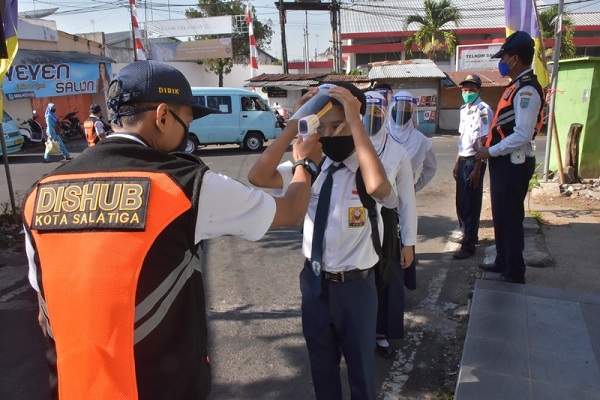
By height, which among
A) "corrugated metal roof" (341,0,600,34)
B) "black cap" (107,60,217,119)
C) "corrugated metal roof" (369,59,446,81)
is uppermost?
"corrugated metal roof" (341,0,600,34)

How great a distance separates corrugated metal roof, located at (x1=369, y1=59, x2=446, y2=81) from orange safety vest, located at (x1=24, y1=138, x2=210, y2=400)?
15761mm

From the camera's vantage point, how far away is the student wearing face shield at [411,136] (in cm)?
384

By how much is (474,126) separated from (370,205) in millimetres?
3256

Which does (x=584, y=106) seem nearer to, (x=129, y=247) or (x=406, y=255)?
(x=406, y=255)

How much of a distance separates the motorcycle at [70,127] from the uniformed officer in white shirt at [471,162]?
1666 centimetres

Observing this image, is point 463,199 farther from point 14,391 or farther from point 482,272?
point 14,391

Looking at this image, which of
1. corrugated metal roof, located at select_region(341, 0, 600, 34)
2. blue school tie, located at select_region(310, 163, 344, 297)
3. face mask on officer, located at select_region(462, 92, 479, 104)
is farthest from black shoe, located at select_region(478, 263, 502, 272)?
corrugated metal roof, located at select_region(341, 0, 600, 34)

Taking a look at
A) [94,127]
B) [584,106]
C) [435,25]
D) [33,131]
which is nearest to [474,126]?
[584,106]

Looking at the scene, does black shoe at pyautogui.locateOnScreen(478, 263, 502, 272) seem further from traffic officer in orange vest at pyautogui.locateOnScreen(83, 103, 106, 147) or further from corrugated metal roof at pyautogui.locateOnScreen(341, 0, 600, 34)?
corrugated metal roof at pyautogui.locateOnScreen(341, 0, 600, 34)

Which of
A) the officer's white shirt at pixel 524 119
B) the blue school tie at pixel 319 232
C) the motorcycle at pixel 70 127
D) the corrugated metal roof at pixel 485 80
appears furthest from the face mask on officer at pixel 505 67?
the motorcycle at pixel 70 127

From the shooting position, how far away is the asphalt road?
288 centimetres

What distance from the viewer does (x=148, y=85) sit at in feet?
4.18

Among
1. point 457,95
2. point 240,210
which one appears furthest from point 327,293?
point 457,95

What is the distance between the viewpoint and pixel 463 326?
3480 millimetres
